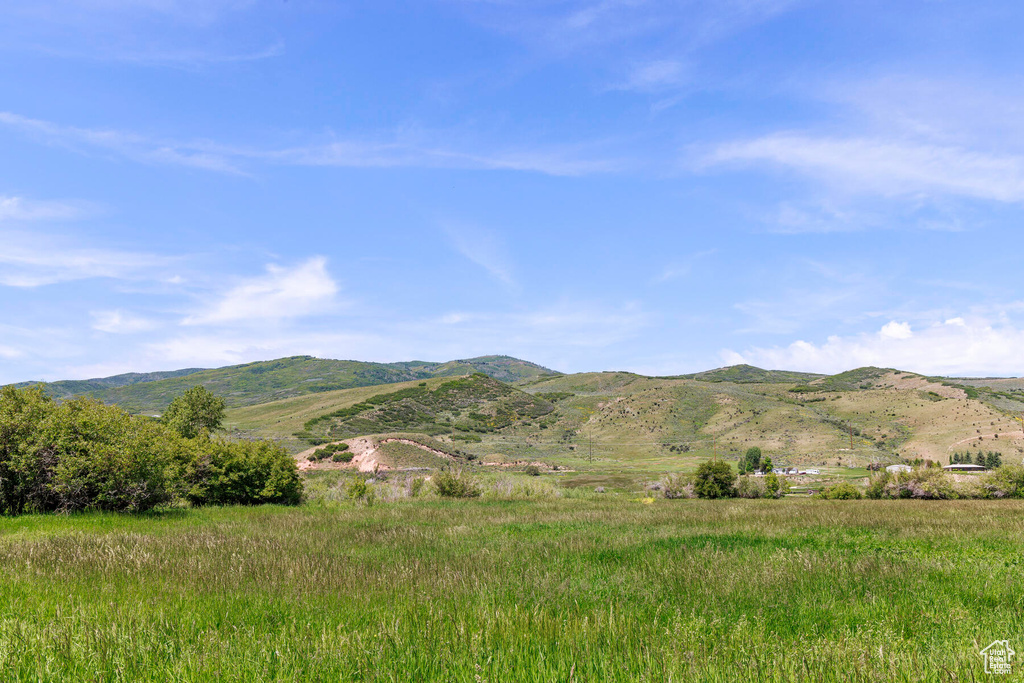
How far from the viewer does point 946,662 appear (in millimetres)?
3498

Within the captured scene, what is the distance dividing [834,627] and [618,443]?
92317mm

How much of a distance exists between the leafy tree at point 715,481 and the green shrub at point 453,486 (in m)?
13.4

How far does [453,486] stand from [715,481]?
15455 millimetres

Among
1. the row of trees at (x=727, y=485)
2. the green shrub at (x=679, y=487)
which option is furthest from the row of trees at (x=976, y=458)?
the green shrub at (x=679, y=487)

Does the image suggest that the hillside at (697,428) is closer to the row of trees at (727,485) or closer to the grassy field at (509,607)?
the row of trees at (727,485)

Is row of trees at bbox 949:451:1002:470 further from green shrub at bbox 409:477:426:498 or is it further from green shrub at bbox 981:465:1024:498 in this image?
green shrub at bbox 409:477:426:498

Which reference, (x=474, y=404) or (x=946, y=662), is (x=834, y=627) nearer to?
(x=946, y=662)

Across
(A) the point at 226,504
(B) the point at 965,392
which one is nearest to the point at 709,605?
(A) the point at 226,504

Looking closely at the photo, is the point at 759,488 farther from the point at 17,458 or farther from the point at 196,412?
the point at 196,412

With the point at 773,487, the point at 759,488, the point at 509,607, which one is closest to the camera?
the point at 509,607

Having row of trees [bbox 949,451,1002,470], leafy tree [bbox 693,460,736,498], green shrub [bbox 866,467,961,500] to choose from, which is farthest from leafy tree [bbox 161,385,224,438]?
row of trees [bbox 949,451,1002,470]

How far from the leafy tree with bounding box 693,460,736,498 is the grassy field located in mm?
20608

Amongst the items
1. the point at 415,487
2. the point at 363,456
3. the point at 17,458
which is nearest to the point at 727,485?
the point at 415,487

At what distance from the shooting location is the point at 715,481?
3100 centimetres
